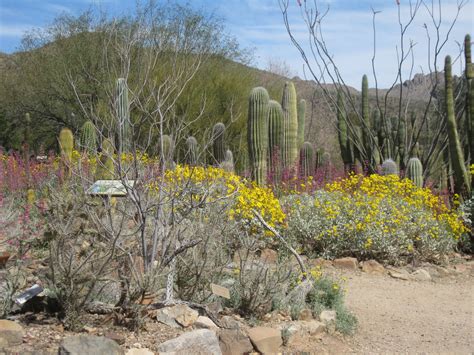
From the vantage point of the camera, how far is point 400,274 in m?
6.86

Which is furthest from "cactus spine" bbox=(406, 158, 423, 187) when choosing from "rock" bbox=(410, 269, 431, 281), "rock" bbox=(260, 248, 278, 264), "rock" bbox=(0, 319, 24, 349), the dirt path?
"rock" bbox=(0, 319, 24, 349)

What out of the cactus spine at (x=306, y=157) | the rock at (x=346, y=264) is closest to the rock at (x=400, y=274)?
the rock at (x=346, y=264)

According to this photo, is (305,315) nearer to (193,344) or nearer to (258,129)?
(193,344)

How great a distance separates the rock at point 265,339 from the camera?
4.17 meters

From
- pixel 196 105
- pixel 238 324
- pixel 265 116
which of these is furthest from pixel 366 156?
pixel 238 324

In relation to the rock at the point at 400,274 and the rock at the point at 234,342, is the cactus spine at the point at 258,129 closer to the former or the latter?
the rock at the point at 400,274

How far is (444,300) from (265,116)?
18.3ft

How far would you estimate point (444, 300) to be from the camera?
6.19 m

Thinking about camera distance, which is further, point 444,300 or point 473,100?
point 473,100

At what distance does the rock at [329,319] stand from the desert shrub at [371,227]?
2.15 m

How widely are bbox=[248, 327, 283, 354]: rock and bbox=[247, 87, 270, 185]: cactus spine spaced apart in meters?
6.58

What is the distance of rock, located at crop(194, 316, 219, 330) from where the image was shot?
4121mm

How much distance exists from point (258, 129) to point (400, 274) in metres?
4.72

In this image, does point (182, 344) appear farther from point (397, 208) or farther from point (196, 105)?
point (196, 105)
